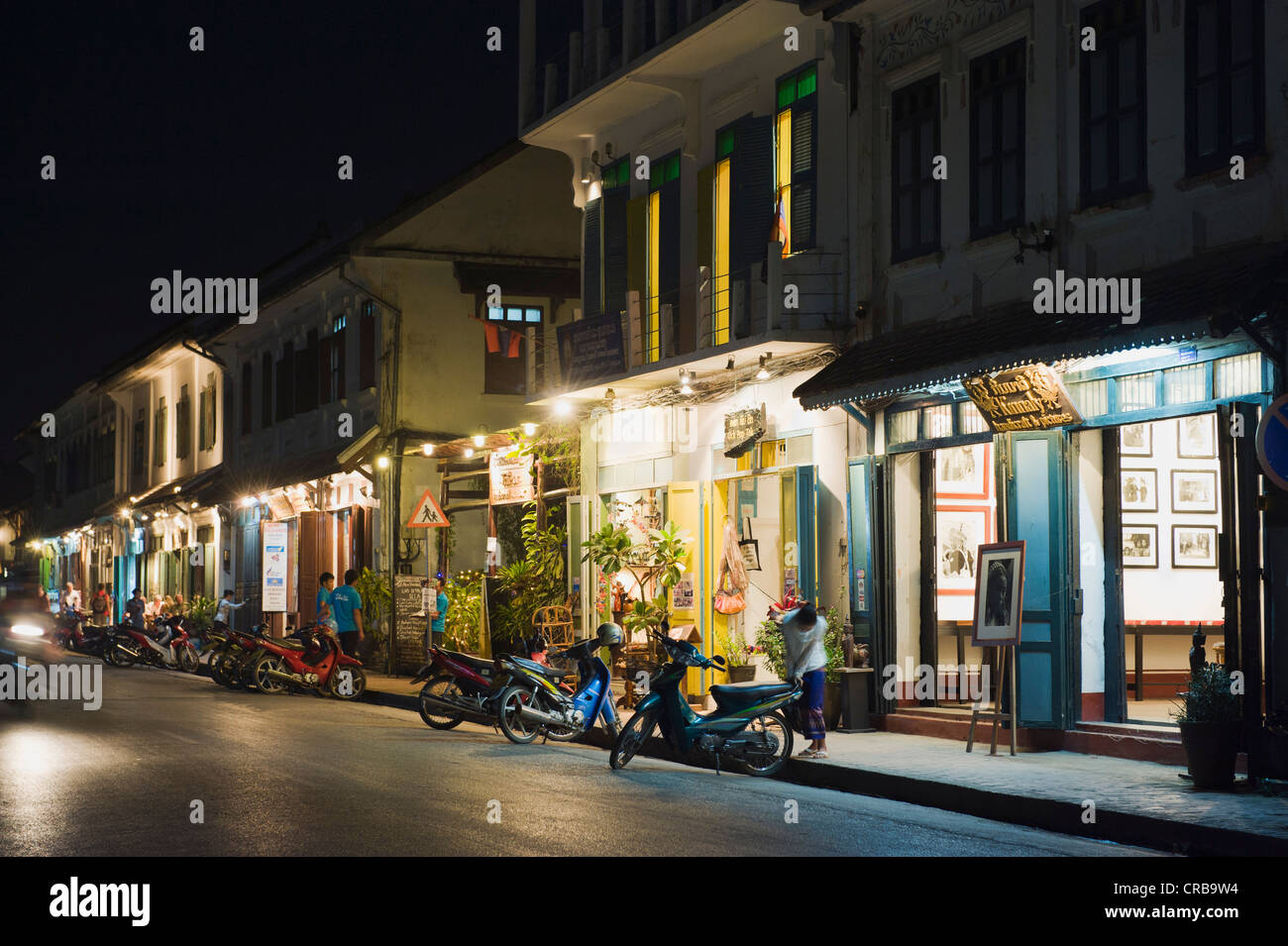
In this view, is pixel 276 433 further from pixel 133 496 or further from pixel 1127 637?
pixel 1127 637

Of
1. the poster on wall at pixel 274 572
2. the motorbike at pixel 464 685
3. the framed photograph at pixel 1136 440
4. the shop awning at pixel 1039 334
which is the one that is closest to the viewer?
the shop awning at pixel 1039 334

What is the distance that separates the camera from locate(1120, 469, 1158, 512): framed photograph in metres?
14.8

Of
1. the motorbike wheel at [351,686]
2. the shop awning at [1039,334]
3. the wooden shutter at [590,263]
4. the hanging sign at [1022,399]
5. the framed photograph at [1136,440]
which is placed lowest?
the motorbike wheel at [351,686]

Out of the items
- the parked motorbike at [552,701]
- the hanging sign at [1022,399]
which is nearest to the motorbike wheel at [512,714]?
the parked motorbike at [552,701]

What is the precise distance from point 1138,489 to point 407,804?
774 cm

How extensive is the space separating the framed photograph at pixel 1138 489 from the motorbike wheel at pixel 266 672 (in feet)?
44.1

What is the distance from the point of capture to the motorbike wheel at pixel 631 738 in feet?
44.7

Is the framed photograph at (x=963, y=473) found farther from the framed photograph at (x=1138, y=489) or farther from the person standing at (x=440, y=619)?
the person standing at (x=440, y=619)

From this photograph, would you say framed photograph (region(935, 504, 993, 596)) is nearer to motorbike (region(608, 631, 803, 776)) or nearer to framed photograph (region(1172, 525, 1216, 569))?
framed photograph (region(1172, 525, 1216, 569))

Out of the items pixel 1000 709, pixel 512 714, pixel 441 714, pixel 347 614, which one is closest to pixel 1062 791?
pixel 1000 709

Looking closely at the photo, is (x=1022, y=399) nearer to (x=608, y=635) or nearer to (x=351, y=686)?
(x=608, y=635)

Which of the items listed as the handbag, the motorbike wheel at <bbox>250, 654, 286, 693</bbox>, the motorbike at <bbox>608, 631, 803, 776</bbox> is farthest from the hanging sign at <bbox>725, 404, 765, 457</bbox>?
the motorbike wheel at <bbox>250, 654, 286, 693</bbox>
